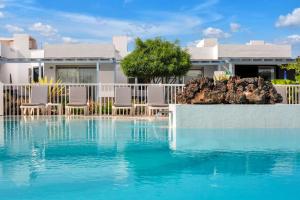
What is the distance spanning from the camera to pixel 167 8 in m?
28.0

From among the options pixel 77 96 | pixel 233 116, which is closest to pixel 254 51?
pixel 77 96

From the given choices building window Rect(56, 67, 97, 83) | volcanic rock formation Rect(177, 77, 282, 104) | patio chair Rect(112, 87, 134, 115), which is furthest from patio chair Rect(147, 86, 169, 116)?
building window Rect(56, 67, 97, 83)

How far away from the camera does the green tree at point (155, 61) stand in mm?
26422

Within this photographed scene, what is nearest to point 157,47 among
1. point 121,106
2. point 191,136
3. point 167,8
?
point 167,8

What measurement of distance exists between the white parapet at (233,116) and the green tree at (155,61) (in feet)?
48.4

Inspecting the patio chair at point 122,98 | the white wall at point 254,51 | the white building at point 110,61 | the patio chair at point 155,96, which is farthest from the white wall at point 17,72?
the patio chair at point 155,96

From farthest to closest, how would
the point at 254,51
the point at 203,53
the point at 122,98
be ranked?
the point at 203,53 → the point at 254,51 → the point at 122,98

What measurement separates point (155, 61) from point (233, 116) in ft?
49.2

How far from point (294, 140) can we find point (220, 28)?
2459cm

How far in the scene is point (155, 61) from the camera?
2638cm

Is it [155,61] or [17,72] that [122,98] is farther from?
[17,72]

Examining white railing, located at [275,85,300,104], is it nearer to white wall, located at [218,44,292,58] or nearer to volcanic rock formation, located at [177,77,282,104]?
volcanic rock formation, located at [177,77,282,104]

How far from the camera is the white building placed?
3070cm

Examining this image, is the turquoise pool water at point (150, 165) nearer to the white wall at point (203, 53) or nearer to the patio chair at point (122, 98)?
the patio chair at point (122, 98)
